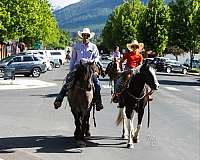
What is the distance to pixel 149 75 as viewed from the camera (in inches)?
Result: 467

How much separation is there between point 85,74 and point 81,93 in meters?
0.43

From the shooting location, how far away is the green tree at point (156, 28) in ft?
239

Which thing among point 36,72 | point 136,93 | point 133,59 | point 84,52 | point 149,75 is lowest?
point 36,72

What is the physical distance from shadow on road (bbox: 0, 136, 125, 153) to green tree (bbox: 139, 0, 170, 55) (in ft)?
199

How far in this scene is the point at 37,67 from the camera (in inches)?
1784

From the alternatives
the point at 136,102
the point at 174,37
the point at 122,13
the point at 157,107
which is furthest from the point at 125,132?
the point at 122,13

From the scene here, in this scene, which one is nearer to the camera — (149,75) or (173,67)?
(149,75)

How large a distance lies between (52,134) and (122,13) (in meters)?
91.6

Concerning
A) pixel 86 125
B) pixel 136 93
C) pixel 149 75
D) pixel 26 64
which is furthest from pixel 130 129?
pixel 26 64

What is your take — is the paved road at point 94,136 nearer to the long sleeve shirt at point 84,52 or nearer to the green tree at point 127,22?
the long sleeve shirt at point 84,52

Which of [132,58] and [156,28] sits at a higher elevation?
[156,28]

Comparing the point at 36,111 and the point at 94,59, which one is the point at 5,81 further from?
the point at 94,59

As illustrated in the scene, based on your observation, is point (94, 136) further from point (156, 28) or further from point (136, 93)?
point (156, 28)

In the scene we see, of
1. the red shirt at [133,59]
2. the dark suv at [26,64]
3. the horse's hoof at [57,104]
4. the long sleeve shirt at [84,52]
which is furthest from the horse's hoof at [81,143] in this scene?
the dark suv at [26,64]
